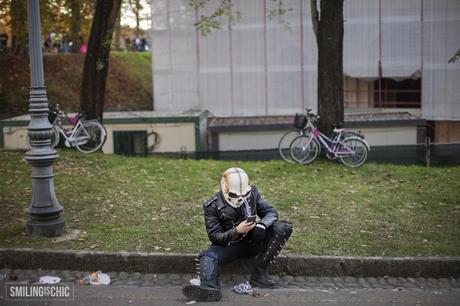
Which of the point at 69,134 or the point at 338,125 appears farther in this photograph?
the point at 69,134

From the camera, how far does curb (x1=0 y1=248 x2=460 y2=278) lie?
6762 millimetres

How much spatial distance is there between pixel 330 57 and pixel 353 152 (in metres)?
2.16

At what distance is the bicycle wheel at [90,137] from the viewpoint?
50.2 ft

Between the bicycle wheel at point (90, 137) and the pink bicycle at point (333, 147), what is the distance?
4.81m

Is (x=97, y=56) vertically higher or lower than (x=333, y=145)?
higher

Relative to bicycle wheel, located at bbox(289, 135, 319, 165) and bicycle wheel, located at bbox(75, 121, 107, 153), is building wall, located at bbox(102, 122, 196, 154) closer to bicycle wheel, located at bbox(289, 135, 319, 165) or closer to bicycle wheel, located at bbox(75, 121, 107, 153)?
bicycle wheel, located at bbox(75, 121, 107, 153)

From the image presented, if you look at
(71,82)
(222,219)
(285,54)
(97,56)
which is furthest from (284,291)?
(71,82)

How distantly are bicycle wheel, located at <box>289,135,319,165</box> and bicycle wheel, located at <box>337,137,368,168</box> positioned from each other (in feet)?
1.86

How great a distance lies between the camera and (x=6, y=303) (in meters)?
5.82

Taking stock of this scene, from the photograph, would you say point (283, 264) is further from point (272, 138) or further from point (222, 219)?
point (272, 138)

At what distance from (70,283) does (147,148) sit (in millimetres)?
16583

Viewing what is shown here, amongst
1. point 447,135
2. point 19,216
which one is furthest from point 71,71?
point 19,216

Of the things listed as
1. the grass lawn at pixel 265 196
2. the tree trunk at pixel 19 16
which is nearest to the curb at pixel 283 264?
the grass lawn at pixel 265 196

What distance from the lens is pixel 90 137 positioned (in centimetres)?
1538
